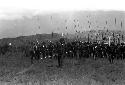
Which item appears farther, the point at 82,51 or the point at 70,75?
the point at 82,51

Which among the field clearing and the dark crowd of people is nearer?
the field clearing

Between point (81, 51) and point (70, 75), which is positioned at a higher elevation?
point (81, 51)

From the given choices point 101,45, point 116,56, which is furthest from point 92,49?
point 116,56

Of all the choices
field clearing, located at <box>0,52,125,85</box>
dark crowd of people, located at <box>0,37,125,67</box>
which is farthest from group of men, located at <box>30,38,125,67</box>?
field clearing, located at <box>0,52,125,85</box>

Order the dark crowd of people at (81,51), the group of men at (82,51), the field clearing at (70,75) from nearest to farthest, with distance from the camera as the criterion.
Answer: the field clearing at (70,75)
the group of men at (82,51)
the dark crowd of people at (81,51)

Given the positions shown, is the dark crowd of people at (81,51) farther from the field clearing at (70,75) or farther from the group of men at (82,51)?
the field clearing at (70,75)

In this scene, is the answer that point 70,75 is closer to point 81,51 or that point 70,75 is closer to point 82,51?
point 81,51

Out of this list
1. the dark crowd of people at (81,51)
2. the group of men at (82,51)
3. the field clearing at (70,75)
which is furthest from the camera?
the dark crowd of people at (81,51)

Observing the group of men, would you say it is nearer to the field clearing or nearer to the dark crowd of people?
the dark crowd of people

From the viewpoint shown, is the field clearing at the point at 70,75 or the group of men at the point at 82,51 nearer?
the field clearing at the point at 70,75

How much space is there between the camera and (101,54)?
88062mm

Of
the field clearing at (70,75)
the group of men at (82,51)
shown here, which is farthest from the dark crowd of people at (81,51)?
the field clearing at (70,75)

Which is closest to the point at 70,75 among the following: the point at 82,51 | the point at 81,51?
the point at 81,51

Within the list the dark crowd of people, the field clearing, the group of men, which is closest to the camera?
the field clearing
